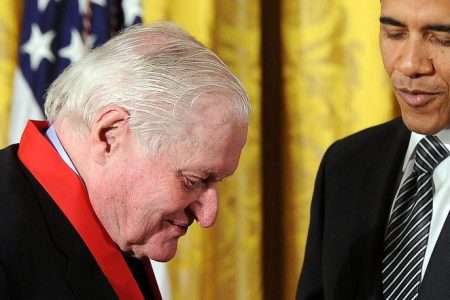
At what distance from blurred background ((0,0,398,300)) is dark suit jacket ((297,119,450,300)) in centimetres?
48

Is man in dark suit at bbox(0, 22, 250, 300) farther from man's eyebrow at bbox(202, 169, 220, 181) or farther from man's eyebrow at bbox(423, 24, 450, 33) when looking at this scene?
man's eyebrow at bbox(423, 24, 450, 33)

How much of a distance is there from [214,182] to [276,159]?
1.25 meters

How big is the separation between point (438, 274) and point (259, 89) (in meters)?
0.98

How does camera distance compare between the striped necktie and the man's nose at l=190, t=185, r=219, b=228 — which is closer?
the man's nose at l=190, t=185, r=219, b=228

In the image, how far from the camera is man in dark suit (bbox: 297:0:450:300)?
5.90 ft

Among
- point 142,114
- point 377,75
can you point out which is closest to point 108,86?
point 142,114

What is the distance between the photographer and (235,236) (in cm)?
263

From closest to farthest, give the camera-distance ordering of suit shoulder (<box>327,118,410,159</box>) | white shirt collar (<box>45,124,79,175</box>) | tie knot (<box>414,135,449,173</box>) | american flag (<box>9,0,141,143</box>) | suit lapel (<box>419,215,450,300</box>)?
1. white shirt collar (<box>45,124,79,175</box>)
2. suit lapel (<box>419,215,450,300</box>)
3. tie knot (<box>414,135,449,173</box>)
4. suit shoulder (<box>327,118,410,159</box>)
5. american flag (<box>9,0,141,143</box>)

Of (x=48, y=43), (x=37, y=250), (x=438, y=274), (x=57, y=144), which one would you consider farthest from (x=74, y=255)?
(x=48, y=43)

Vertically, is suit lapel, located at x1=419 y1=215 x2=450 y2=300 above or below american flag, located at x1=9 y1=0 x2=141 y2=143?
below

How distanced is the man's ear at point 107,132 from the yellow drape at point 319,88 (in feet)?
4.24

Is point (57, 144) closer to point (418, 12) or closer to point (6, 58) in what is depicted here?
point (418, 12)

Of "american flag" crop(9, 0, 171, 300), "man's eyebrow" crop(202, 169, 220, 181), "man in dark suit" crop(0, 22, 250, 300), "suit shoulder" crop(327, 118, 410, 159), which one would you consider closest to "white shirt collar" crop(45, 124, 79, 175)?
"man in dark suit" crop(0, 22, 250, 300)

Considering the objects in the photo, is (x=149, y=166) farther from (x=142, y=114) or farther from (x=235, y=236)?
(x=235, y=236)
